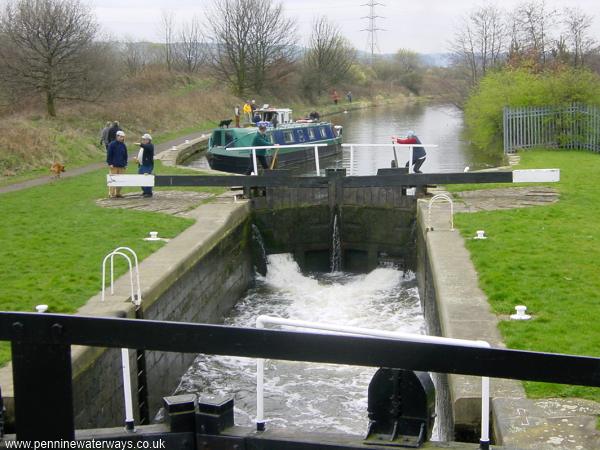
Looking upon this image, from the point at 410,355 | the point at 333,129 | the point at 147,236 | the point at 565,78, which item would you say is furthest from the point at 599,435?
the point at 333,129

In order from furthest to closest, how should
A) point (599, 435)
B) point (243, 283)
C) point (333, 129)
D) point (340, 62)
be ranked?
1. point (340, 62)
2. point (333, 129)
3. point (243, 283)
4. point (599, 435)

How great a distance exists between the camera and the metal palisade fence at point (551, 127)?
21.9 m

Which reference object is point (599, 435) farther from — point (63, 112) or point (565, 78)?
point (63, 112)

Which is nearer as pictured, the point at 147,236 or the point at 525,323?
the point at 525,323

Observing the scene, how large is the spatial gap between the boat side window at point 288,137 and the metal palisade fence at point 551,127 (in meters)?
6.95

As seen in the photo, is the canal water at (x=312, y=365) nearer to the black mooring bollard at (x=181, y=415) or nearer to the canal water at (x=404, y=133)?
the black mooring bollard at (x=181, y=415)

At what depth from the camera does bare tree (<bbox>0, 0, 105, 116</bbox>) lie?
92.8ft

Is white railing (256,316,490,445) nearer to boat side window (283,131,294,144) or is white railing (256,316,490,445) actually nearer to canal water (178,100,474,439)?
canal water (178,100,474,439)

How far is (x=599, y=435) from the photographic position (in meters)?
4.50

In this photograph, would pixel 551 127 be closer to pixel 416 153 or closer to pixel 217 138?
pixel 416 153

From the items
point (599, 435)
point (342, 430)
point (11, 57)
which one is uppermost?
point (11, 57)

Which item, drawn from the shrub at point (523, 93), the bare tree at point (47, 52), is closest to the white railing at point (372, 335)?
the shrub at point (523, 93)

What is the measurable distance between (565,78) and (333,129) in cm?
Result: 1003

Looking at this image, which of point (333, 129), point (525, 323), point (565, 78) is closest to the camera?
point (525, 323)
